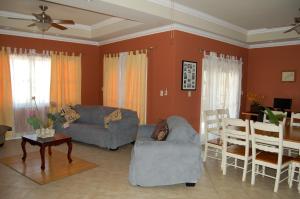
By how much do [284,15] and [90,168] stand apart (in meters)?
4.91

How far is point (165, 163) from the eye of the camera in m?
3.34

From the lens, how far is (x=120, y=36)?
6402 mm

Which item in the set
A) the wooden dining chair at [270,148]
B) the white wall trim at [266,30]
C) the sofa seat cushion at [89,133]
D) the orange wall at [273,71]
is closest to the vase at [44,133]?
the sofa seat cushion at [89,133]

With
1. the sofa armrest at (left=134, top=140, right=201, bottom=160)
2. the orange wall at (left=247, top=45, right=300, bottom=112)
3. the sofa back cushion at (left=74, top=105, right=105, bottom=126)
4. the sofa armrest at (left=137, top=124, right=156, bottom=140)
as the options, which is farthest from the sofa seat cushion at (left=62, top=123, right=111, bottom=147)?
Result: the orange wall at (left=247, top=45, right=300, bottom=112)

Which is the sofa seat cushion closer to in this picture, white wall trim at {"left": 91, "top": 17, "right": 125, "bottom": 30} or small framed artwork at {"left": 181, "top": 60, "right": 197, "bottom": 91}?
small framed artwork at {"left": 181, "top": 60, "right": 197, "bottom": 91}

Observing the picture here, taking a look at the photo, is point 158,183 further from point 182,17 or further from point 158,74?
point 182,17

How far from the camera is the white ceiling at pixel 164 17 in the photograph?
13.8ft

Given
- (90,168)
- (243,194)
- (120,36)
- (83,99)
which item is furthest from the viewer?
(83,99)

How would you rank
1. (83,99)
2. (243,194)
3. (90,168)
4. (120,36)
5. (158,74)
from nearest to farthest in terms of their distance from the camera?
(243,194) < (90,168) < (158,74) < (120,36) < (83,99)

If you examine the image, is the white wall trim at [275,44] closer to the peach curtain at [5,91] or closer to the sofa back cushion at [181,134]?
the sofa back cushion at [181,134]

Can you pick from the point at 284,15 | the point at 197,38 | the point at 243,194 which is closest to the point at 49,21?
the point at 197,38

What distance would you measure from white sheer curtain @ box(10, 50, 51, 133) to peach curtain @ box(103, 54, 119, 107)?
154cm

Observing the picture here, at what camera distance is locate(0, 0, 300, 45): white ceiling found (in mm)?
4203

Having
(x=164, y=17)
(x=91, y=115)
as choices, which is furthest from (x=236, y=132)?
(x=91, y=115)
